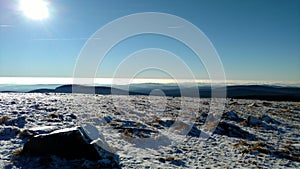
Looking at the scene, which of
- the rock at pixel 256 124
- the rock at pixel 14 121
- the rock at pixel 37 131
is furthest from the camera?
the rock at pixel 256 124

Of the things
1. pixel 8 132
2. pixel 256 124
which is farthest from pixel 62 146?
pixel 256 124

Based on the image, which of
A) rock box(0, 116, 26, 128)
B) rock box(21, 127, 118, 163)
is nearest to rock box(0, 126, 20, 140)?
rock box(0, 116, 26, 128)

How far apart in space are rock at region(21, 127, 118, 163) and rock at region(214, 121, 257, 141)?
35.7ft

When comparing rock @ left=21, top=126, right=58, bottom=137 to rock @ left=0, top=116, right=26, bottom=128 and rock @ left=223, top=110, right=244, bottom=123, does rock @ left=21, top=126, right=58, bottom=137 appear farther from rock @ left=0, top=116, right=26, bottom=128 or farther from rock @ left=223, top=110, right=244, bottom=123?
rock @ left=223, top=110, right=244, bottom=123

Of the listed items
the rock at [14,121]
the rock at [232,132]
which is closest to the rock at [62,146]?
the rock at [14,121]

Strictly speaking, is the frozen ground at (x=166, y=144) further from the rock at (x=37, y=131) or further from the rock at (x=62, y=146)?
the rock at (x=62, y=146)

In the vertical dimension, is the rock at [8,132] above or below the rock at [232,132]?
above

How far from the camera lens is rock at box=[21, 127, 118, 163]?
9406 millimetres

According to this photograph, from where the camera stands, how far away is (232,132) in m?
17.8

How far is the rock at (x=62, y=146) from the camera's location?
370 inches

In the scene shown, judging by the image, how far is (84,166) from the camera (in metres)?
A: 9.01

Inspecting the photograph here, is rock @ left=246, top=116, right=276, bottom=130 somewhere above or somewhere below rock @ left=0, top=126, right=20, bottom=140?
below

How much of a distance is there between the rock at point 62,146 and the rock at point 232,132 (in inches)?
428

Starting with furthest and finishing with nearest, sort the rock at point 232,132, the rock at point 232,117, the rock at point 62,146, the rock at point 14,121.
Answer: the rock at point 232,117 → the rock at point 232,132 → the rock at point 14,121 → the rock at point 62,146
